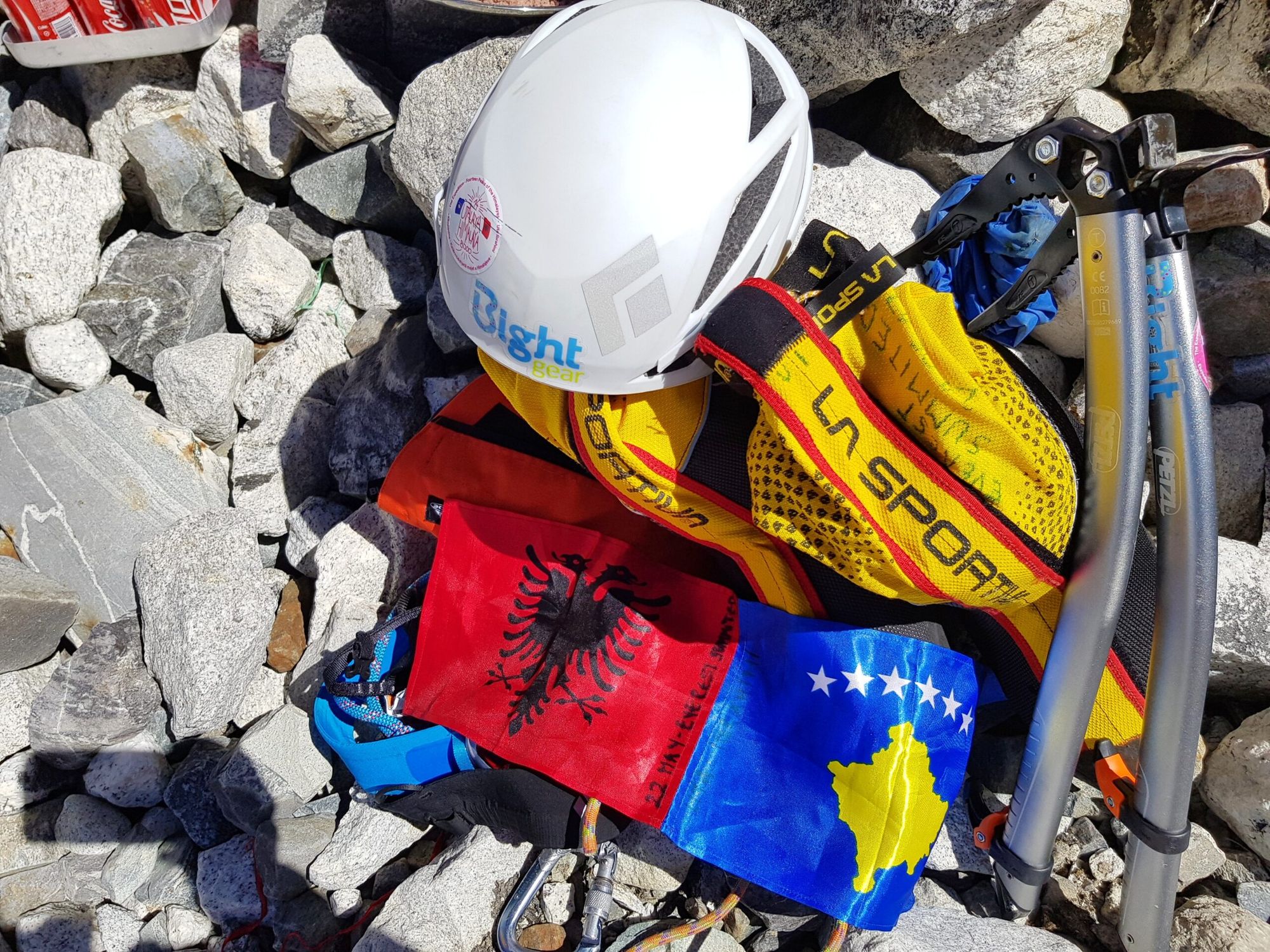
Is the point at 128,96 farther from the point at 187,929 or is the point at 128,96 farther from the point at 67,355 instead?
the point at 187,929

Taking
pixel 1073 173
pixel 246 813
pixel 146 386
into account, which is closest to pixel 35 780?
pixel 246 813

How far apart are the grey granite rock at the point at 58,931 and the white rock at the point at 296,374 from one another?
162cm

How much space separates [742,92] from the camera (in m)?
1.84

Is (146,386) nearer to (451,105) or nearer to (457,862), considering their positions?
(451,105)

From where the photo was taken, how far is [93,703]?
263cm

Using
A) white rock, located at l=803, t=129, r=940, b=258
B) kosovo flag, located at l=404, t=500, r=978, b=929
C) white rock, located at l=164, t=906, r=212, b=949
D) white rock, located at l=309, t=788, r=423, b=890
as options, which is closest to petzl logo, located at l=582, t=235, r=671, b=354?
kosovo flag, located at l=404, t=500, r=978, b=929

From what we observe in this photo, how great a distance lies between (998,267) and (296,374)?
7.57 feet

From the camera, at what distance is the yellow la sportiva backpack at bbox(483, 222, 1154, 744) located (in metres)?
1.77

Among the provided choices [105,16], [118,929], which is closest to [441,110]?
[105,16]

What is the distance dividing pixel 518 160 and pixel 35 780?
247 cm

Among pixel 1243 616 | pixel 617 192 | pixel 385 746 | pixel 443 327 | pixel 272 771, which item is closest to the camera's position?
pixel 617 192

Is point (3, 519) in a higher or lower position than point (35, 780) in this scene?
higher

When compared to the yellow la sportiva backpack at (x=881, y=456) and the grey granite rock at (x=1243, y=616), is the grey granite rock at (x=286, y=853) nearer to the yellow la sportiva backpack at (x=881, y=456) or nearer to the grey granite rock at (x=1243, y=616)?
the yellow la sportiva backpack at (x=881, y=456)

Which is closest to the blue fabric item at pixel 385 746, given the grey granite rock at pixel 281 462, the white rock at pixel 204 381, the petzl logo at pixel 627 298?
the grey granite rock at pixel 281 462
